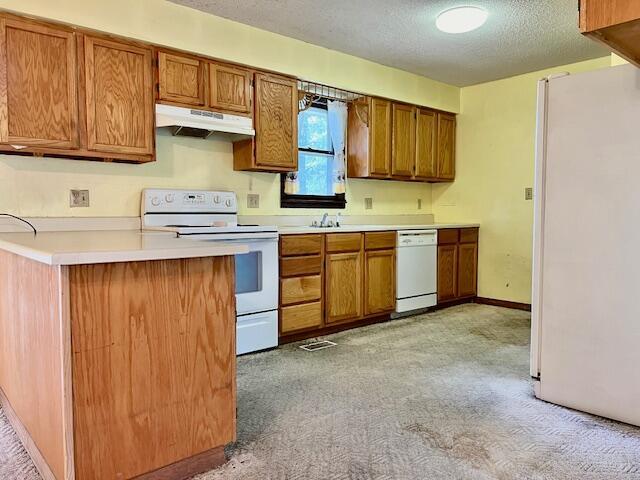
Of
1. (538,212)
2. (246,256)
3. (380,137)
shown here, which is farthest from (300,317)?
(380,137)

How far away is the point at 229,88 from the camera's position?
11.2 ft

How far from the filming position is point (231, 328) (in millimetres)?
1815

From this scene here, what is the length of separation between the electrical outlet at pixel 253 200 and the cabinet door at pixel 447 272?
1.92m

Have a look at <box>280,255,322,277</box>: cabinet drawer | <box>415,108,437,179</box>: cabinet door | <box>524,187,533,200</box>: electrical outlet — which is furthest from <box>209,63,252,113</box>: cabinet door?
<box>524,187,533,200</box>: electrical outlet

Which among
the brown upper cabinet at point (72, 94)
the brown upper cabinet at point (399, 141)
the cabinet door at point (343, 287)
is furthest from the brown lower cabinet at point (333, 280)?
the brown upper cabinet at point (72, 94)

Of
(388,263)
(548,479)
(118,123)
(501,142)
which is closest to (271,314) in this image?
(388,263)

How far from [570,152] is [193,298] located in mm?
1936

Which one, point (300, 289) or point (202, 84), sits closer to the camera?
point (202, 84)

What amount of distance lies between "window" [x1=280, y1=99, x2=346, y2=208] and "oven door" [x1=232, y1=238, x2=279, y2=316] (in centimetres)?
89

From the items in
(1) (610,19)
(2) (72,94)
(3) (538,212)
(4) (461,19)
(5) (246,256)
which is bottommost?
(5) (246,256)

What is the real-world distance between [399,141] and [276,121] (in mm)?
1571

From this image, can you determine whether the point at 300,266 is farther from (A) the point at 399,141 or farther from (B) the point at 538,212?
(A) the point at 399,141

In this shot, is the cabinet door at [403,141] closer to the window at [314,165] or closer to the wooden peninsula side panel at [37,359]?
the window at [314,165]

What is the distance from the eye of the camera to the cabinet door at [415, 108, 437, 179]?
4977mm
